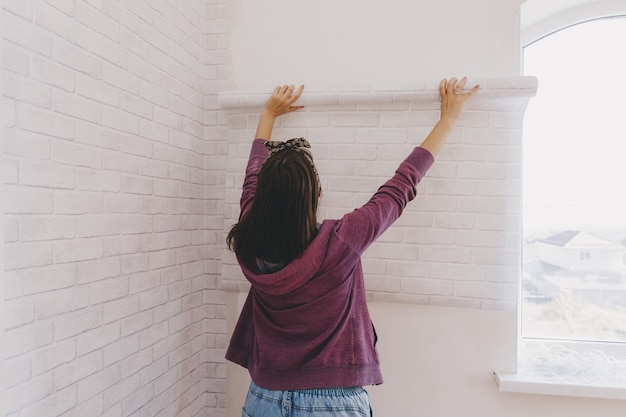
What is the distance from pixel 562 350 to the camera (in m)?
1.99

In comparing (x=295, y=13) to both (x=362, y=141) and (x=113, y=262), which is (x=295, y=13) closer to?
(x=362, y=141)

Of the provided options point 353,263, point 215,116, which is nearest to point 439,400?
point 353,263

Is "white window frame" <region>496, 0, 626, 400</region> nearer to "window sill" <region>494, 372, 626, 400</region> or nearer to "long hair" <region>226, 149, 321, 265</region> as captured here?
"window sill" <region>494, 372, 626, 400</region>

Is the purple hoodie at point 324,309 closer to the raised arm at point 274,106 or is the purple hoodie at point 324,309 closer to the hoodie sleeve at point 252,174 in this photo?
the hoodie sleeve at point 252,174

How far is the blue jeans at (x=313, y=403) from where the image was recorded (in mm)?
1312

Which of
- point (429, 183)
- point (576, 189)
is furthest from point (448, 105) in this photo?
point (576, 189)

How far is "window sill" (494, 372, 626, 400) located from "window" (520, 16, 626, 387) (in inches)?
12.9

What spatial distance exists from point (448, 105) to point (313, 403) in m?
1.05

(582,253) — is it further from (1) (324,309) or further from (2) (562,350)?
(1) (324,309)

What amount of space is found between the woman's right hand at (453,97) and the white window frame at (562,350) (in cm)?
51

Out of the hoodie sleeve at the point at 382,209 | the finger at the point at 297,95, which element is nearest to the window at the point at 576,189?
the hoodie sleeve at the point at 382,209

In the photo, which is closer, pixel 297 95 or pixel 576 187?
pixel 297 95

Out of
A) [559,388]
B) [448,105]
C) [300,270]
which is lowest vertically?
[559,388]

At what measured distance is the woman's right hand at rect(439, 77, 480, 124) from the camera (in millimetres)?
1630
